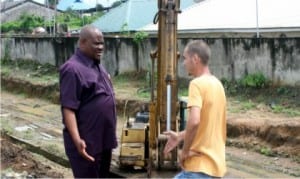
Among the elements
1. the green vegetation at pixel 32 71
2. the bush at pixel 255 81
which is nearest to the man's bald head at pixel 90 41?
the bush at pixel 255 81

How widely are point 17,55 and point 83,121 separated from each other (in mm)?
23130

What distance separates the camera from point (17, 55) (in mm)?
27094

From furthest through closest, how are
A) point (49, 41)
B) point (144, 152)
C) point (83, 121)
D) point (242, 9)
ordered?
point (49, 41) < point (242, 9) < point (144, 152) < point (83, 121)

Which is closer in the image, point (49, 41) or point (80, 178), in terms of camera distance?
point (80, 178)

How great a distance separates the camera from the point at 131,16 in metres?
23.9

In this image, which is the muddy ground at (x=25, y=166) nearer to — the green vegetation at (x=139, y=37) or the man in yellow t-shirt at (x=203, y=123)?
the man in yellow t-shirt at (x=203, y=123)

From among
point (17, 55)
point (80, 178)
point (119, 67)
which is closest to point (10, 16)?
point (17, 55)

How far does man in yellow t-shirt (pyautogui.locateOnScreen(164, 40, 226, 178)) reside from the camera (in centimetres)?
392

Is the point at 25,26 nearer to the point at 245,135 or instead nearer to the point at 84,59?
the point at 245,135

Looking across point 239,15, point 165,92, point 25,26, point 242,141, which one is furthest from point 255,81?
point 25,26

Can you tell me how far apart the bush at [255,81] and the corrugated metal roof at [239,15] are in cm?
166

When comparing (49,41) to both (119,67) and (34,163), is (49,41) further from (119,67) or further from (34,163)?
(34,163)

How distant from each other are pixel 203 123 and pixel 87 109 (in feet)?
3.87

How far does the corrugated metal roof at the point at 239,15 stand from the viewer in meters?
15.5
